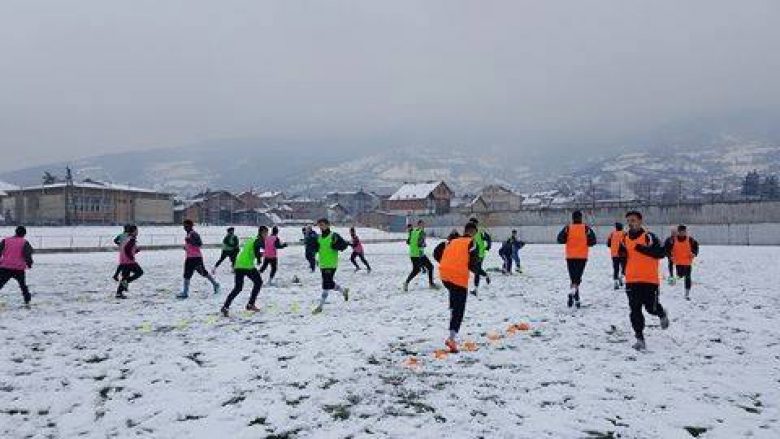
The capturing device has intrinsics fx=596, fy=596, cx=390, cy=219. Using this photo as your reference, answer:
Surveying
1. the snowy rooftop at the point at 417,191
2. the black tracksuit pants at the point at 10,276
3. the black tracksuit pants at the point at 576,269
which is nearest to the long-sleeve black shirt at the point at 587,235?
the black tracksuit pants at the point at 576,269

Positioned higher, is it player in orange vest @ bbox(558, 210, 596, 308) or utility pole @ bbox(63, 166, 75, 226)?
utility pole @ bbox(63, 166, 75, 226)

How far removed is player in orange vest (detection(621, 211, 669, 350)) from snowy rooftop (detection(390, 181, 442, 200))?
9799 cm

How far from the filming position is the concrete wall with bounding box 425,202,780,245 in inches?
1918

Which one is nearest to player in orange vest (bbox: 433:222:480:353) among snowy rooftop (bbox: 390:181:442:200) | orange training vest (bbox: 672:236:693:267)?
orange training vest (bbox: 672:236:693:267)

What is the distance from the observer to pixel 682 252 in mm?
15938

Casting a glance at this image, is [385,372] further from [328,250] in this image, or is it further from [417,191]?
[417,191]

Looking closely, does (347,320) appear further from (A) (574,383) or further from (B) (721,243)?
(B) (721,243)

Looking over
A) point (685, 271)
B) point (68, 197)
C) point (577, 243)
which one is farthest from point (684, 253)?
point (68, 197)

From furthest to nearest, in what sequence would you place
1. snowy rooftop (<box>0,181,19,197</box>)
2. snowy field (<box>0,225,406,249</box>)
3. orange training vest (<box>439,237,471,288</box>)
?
1. snowy rooftop (<box>0,181,19,197</box>)
2. snowy field (<box>0,225,406,249</box>)
3. orange training vest (<box>439,237,471,288</box>)

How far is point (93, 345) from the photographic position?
10164 mm

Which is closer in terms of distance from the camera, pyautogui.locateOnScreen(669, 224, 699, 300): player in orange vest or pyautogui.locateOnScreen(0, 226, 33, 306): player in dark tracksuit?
pyautogui.locateOnScreen(0, 226, 33, 306): player in dark tracksuit

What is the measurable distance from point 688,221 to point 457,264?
50.4 m

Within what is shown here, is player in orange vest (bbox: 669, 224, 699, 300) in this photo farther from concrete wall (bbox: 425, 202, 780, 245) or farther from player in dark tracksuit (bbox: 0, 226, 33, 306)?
concrete wall (bbox: 425, 202, 780, 245)

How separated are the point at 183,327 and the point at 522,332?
658 centimetres
